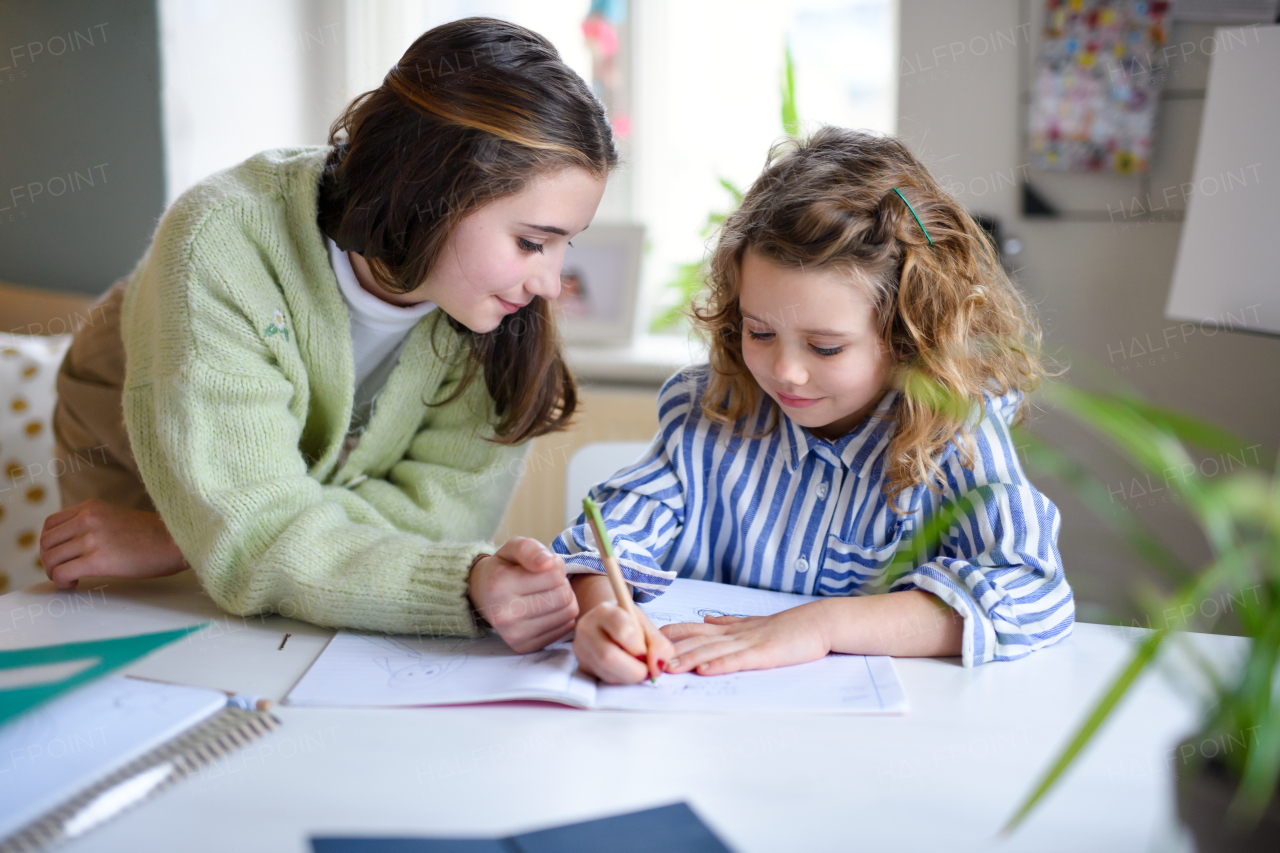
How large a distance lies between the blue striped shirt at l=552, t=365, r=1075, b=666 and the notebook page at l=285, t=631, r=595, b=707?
0.49 ft

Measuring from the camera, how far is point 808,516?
1.06 metres

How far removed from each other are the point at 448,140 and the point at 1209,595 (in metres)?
0.77

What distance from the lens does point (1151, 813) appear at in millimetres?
565

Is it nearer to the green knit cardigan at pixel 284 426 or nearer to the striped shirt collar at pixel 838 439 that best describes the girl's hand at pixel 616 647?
the green knit cardigan at pixel 284 426

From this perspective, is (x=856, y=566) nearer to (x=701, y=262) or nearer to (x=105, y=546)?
(x=701, y=262)

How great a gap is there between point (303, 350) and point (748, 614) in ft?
1.77

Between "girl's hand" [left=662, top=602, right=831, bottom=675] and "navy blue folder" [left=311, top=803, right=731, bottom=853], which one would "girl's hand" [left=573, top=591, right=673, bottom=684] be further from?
"navy blue folder" [left=311, top=803, right=731, bottom=853]

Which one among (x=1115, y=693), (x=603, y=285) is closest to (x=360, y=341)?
(x=1115, y=693)

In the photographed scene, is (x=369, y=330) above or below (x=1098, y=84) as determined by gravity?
below

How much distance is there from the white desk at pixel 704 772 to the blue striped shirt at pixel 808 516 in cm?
15

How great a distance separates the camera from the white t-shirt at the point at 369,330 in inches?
40.6

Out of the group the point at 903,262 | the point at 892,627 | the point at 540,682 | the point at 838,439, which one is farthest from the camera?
the point at 838,439

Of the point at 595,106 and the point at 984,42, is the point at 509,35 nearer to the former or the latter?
the point at 595,106

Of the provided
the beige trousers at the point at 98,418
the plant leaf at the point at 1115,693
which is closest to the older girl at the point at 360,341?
the beige trousers at the point at 98,418
